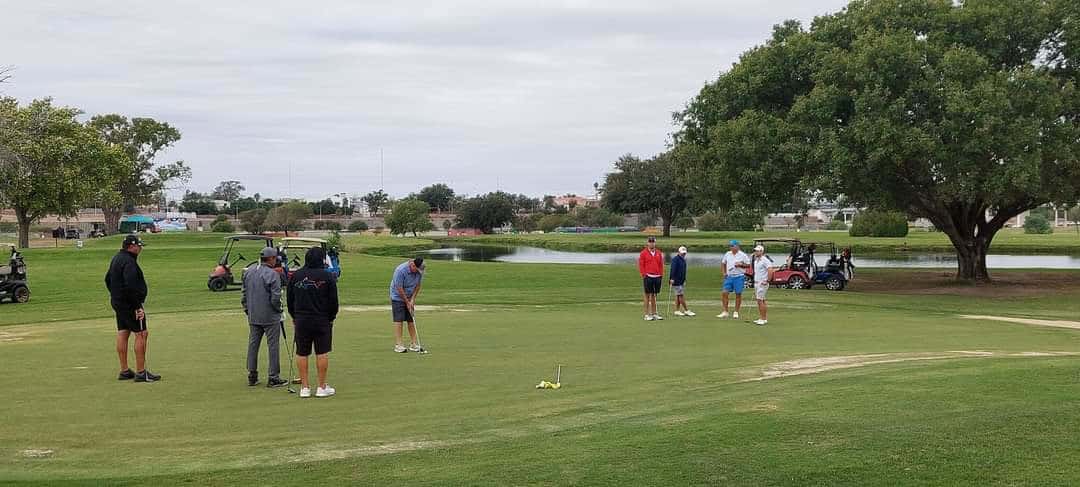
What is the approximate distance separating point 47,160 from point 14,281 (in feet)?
60.8

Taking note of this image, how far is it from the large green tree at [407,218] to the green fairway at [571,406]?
105491 millimetres

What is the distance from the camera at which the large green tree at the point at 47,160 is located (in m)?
30.2

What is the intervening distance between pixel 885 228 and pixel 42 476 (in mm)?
106076

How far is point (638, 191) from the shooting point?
362 ft

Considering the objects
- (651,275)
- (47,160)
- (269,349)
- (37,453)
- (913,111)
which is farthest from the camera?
(47,160)

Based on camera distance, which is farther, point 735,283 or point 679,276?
point 679,276

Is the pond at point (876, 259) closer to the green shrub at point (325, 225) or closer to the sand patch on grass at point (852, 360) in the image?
the sand patch on grass at point (852, 360)

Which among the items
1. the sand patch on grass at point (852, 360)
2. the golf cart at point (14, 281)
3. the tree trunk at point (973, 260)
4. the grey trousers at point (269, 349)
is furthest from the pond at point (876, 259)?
the grey trousers at point (269, 349)

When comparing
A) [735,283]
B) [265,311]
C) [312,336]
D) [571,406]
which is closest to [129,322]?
[265,311]

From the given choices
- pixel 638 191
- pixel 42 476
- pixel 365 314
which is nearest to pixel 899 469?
pixel 42 476

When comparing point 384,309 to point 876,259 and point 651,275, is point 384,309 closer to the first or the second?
point 651,275

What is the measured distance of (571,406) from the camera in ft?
37.0

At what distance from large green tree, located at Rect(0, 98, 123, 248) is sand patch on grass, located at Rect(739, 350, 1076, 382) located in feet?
78.8

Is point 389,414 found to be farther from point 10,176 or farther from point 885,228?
point 885,228
